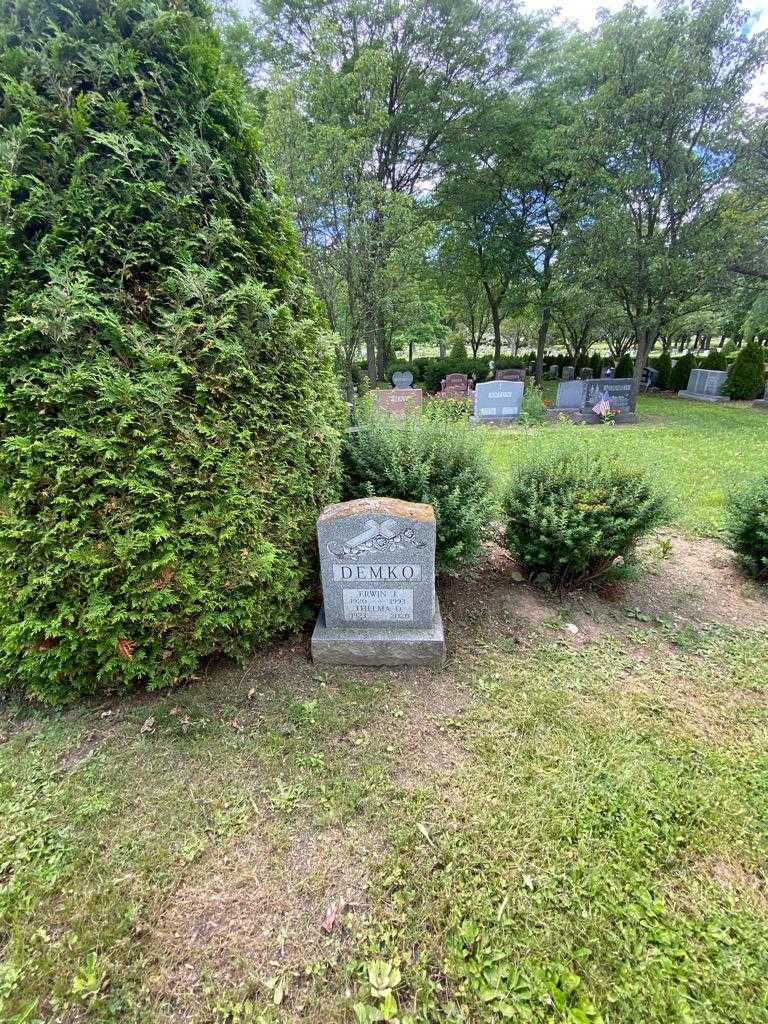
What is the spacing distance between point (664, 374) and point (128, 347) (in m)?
→ 23.2

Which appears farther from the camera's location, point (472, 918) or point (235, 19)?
point (235, 19)

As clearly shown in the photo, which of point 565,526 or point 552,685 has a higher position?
point 565,526

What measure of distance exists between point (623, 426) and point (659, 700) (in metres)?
10.8

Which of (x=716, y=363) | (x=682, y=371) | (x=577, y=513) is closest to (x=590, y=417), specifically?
(x=682, y=371)

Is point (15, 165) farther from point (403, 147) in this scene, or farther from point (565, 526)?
point (403, 147)

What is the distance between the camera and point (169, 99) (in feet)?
6.75

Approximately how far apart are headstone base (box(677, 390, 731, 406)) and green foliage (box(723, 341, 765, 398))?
394 mm

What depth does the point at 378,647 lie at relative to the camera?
269 cm

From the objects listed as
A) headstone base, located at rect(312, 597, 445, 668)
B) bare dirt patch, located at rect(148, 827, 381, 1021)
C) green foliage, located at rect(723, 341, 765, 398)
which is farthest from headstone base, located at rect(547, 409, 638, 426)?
bare dirt patch, located at rect(148, 827, 381, 1021)

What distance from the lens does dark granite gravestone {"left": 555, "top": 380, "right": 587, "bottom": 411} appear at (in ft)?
41.5

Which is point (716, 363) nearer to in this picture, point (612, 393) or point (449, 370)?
point (612, 393)

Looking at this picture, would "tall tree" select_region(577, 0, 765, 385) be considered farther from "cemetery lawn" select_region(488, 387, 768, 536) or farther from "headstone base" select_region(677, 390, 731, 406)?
"headstone base" select_region(677, 390, 731, 406)

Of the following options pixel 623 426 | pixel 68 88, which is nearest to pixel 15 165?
pixel 68 88

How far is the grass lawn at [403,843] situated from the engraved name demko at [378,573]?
0.57 meters
